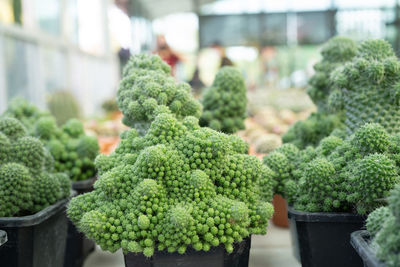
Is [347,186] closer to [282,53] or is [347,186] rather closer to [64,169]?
[64,169]

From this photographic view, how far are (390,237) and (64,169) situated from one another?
1.44 m

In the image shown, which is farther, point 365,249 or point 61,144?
point 61,144

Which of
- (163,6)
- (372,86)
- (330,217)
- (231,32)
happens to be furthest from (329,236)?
(163,6)

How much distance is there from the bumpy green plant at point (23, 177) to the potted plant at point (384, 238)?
1113mm

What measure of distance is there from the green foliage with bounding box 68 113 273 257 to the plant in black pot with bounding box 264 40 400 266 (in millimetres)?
168

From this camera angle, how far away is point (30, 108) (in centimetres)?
196

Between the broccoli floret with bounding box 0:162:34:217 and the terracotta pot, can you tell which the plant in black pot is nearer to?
the terracotta pot

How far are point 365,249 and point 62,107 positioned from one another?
12.8 feet

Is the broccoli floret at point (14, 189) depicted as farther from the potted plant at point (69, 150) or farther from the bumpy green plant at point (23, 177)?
the potted plant at point (69, 150)

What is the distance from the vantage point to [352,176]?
4.00ft

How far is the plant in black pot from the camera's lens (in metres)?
1.19

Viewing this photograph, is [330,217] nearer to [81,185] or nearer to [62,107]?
[81,185]

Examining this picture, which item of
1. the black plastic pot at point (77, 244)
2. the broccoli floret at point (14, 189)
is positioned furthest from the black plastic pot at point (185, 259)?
the black plastic pot at point (77, 244)

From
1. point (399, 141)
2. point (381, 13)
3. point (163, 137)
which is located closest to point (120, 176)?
point (163, 137)
